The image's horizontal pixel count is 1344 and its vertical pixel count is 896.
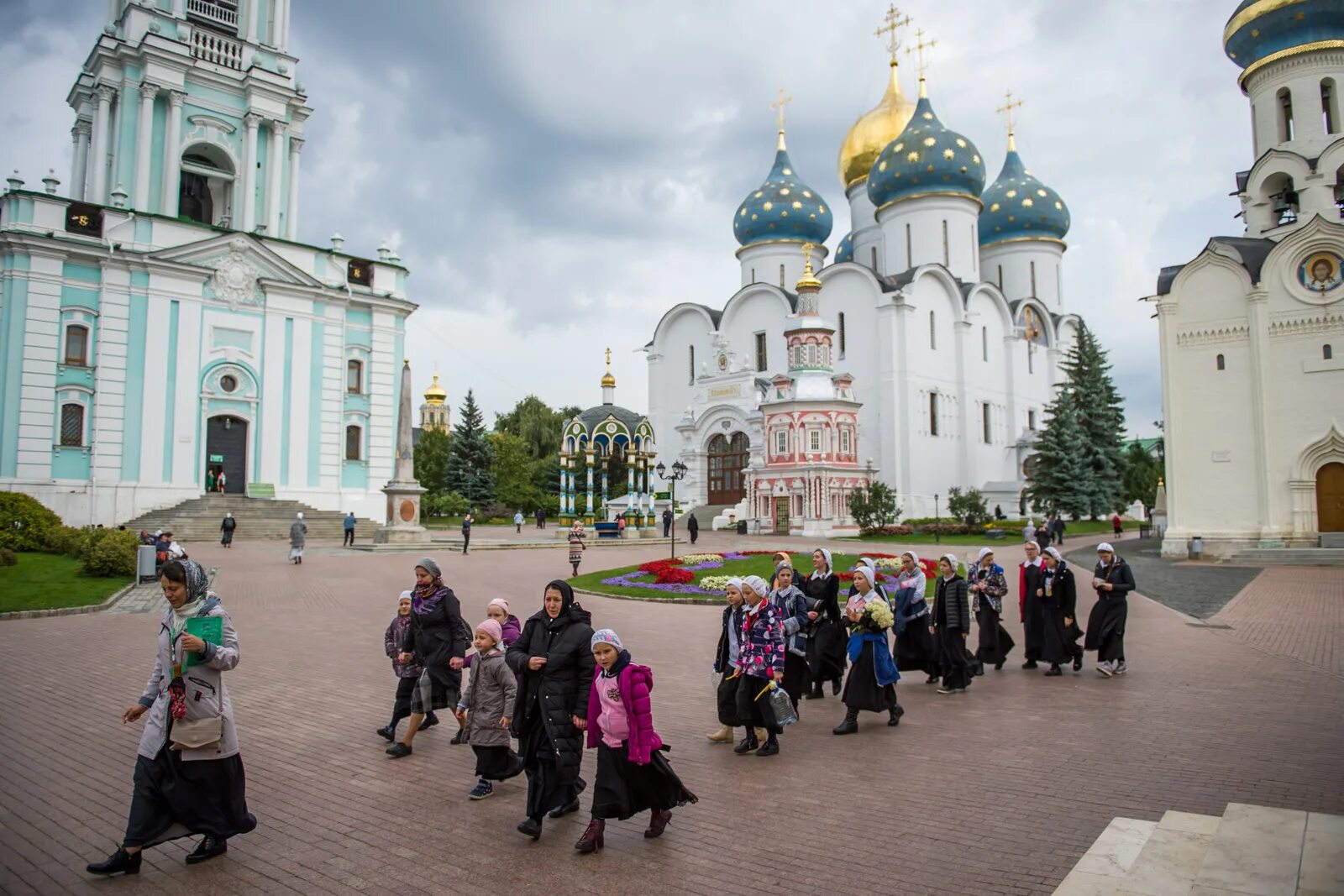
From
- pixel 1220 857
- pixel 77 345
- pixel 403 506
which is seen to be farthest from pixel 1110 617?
pixel 77 345

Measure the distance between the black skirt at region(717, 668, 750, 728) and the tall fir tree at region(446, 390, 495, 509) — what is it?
49143mm

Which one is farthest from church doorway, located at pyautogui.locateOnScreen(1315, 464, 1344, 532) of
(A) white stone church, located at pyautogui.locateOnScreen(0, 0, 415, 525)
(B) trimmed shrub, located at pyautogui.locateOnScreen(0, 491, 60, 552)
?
(B) trimmed shrub, located at pyautogui.locateOnScreen(0, 491, 60, 552)

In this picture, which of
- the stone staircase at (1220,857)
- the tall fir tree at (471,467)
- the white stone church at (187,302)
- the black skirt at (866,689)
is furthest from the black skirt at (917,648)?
the tall fir tree at (471,467)

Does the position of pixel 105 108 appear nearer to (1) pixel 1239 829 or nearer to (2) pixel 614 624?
(2) pixel 614 624

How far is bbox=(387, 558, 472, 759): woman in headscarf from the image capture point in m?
6.62

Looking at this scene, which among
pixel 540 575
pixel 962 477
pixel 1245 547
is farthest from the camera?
pixel 962 477

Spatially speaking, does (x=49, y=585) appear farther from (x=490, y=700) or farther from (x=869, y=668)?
(x=869, y=668)

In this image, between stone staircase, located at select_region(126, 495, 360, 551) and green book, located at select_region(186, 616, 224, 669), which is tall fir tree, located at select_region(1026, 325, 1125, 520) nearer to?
stone staircase, located at select_region(126, 495, 360, 551)

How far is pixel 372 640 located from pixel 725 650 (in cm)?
628

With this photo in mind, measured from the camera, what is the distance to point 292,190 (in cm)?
3612

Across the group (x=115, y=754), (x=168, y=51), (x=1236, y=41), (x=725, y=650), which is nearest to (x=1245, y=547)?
(x=1236, y=41)

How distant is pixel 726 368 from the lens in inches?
1951

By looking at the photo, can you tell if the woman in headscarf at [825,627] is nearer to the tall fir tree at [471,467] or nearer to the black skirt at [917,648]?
the black skirt at [917,648]

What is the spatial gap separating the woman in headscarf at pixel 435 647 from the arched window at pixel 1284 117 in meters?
29.4
